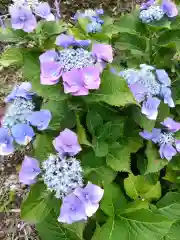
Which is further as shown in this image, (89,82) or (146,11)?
(146,11)

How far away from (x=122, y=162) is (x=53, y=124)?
225 millimetres

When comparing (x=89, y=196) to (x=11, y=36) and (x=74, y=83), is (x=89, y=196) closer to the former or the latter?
(x=74, y=83)

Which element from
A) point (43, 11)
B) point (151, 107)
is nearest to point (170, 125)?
point (151, 107)

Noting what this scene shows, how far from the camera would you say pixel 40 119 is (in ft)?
3.79

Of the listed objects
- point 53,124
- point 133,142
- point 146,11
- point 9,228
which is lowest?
point 9,228

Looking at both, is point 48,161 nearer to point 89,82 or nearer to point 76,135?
point 76,135

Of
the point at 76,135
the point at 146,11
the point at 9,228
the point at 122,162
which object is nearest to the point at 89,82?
the point at 76,135

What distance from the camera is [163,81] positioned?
1.21 metres

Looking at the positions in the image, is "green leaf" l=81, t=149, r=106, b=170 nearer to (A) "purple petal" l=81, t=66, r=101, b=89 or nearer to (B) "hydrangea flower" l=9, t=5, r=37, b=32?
(A) "purple petal" l=81, t=66, r=101, b=89

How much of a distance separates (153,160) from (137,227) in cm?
19

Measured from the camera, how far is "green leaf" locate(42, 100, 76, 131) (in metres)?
1.24

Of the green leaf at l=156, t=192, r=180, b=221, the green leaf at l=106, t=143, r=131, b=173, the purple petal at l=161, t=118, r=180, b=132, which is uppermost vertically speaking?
the purple petal at l=161, t=118, r=180, b=132

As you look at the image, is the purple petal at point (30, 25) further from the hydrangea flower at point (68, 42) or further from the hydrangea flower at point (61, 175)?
the hydrangea flower at point (61, 175)

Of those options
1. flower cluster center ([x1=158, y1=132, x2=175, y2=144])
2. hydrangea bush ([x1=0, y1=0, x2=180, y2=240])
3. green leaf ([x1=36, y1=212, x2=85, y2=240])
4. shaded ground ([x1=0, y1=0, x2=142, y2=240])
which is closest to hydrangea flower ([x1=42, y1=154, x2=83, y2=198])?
hydrangea bush ([x1=0, y1=0, x2=180, y2=240])
